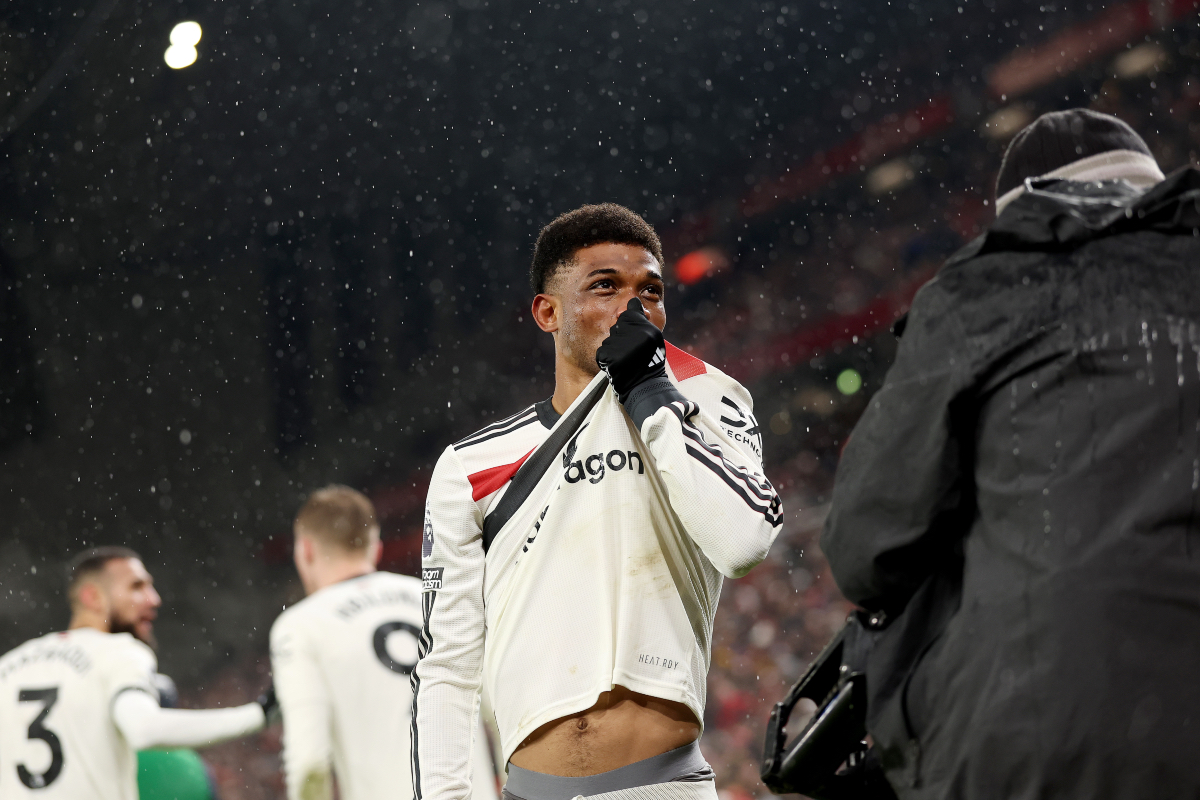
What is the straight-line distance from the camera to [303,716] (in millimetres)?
3713

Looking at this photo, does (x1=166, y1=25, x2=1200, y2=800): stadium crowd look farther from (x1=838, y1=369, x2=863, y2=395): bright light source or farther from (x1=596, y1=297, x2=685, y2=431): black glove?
(x1=596, y1=297, x2=685, y2=431): black glove

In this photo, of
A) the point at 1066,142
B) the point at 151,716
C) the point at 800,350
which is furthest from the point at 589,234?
the point at 800,350

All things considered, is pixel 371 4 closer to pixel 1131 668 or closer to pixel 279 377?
pixel 279 377

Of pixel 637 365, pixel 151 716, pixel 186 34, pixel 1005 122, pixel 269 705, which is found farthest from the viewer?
pixel 186 34

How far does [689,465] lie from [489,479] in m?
0.47

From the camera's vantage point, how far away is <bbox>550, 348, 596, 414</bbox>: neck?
219 cm

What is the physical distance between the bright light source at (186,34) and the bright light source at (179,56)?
4 centimetres

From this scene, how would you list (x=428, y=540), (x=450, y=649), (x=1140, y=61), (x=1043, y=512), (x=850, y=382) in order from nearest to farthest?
(x=1043, y=512) < (x=450, y=649) < (x=428, y=540) < (x=1140, y=61) < (x=850, y=382)

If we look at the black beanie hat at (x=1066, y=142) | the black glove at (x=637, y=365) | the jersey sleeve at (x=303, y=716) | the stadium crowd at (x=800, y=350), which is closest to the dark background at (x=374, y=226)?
the stadium crowd at (x=800, y=350)

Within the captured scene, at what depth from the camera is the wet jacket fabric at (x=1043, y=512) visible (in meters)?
1.12

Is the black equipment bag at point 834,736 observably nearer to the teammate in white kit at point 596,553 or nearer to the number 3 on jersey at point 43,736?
the teammate in white kit at point 596,553

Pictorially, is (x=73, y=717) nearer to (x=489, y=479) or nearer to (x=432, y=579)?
(x=432, y=579)

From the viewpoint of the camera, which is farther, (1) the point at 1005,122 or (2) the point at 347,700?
(1) the point at 1005,122

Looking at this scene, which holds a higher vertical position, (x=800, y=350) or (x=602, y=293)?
(x=800, y=350)
